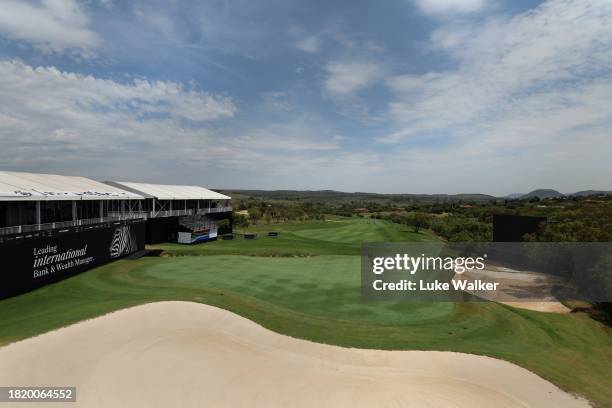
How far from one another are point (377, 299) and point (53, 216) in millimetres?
27745

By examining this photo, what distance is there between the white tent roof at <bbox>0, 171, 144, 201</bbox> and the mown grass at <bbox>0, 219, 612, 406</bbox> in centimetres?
646

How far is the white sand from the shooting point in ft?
37.6

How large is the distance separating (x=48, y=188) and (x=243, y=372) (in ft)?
87.0

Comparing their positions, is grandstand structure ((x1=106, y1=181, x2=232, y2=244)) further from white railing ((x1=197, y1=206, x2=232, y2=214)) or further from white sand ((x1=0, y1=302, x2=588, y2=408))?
white sand ((x1=0, y1=302, x2=588, y2=408))

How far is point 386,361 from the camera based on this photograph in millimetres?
14141

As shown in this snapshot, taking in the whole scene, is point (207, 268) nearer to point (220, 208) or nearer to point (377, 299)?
point (377, 299)

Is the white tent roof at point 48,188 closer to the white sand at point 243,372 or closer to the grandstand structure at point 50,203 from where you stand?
the grandstand structure at point 50,203

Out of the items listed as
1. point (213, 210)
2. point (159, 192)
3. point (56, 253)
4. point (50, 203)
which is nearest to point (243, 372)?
point (56, 253)

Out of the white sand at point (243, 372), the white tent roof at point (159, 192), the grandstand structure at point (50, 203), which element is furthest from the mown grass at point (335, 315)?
the white tent roof at point (159, 192)

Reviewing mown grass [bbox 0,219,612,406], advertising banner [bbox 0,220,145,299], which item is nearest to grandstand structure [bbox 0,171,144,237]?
advertising banner [bbox 0,220,145,299]

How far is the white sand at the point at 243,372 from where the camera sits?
11.5 m

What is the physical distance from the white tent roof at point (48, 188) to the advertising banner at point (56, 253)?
2.99 metres

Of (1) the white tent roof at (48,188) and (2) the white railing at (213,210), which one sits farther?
(2) the white railing at (213,210)

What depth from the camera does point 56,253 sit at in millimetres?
24438
